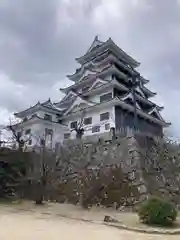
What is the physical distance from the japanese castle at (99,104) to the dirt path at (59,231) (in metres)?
17.6

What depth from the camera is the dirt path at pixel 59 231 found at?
5969mm

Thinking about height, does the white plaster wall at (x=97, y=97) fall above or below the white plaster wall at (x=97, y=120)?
→ above

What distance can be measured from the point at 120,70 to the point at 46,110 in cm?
859

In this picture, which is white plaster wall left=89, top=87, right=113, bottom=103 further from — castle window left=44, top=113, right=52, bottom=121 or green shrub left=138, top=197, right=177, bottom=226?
green shrub left=138, top=197, right=177, bottom=226

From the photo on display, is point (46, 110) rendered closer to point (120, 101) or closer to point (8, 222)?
point (120, 101)

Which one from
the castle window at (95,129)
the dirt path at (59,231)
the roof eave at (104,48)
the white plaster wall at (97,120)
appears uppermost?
the roof eave at (104,48)

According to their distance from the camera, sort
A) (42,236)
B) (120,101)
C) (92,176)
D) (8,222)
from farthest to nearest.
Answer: (120,101), (92,176), (8,222), (42,236)

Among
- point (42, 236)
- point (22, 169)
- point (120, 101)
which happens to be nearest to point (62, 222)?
point (42, 236)

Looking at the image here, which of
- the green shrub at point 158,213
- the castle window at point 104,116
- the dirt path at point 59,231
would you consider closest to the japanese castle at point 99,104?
the castle window at point 104,116

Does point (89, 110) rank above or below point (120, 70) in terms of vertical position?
below

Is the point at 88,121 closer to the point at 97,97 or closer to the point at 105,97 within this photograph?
the point at 97,97

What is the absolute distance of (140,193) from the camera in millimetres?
12031

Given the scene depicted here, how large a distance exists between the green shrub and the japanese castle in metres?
16.9

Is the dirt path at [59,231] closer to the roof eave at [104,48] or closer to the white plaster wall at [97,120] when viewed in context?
the white plaster wall at [97,120]
